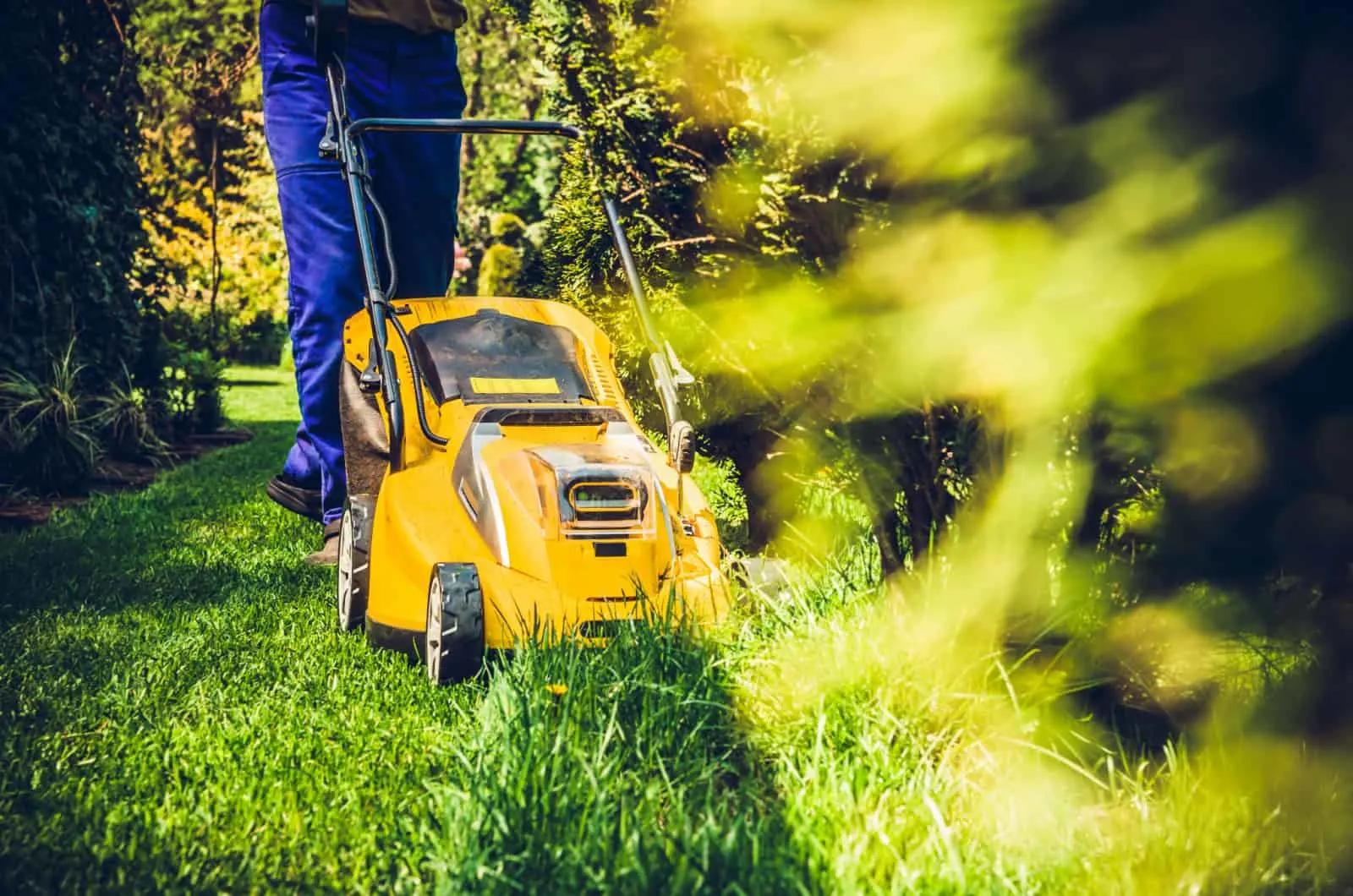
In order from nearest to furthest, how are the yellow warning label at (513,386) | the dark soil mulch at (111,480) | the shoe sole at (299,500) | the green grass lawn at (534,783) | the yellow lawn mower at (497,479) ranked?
the green grass lawn at (534,783)
the yellow lawn mower at (497,479)
the yellow warning label at (513,386)
the shoe sole at (299,500)
the dark soil mulch at (111,480)

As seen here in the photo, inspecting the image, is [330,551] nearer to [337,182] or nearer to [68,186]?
[337,182]

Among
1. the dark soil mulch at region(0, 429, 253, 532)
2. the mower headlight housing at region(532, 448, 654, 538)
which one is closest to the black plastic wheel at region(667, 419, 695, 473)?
the mower headlight housing at region(532, 448, 654, 538)

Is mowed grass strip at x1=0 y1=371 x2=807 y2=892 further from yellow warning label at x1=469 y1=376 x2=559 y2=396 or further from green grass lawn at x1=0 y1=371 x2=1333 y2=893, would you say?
yellow warning label at x1=469 y1=376 x2=559 y2=396

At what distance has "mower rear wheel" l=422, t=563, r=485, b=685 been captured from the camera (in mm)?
2314

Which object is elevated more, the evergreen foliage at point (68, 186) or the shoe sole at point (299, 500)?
the evergreen foliage at point (68, 186)

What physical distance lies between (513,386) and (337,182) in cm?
108

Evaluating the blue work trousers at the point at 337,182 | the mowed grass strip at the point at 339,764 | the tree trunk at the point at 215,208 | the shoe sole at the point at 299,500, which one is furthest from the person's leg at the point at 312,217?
the tree trunk at the point at 215,208

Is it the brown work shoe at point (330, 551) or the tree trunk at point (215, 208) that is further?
the tree trunk at point (215, 208)

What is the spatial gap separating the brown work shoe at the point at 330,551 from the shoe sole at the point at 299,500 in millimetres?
366

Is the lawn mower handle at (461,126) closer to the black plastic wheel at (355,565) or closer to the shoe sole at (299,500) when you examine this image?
the black plastic wheel at (355,565)

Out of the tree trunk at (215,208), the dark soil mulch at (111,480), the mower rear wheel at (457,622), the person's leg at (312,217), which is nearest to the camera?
the mower rear wheel at (457,622)

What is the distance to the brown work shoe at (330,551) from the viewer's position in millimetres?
3576

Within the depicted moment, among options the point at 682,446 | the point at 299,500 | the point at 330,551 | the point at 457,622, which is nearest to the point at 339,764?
the point at 457,622

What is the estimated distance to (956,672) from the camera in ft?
6.16
